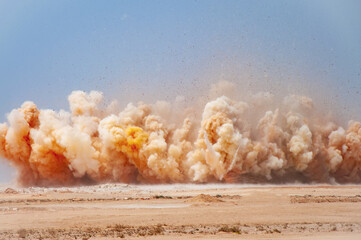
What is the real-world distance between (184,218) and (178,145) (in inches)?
1424

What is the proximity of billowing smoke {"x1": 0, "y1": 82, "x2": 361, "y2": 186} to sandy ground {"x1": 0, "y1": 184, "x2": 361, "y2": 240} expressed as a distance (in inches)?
646

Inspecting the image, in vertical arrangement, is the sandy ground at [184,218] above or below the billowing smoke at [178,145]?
below

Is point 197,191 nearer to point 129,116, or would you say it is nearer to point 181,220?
point 129,116

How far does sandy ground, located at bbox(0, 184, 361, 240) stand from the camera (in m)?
25.9

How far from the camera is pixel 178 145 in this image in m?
68.3

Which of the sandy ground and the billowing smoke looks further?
the billowing smoke

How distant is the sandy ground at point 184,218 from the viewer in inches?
1020

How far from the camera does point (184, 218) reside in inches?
1271

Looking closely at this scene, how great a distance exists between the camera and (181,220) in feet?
103

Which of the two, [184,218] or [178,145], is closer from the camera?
[184,218]

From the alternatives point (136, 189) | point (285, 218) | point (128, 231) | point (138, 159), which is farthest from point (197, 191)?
point (128, 231)

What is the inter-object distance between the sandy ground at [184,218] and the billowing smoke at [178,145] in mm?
16409

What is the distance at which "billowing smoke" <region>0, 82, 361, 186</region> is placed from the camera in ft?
211

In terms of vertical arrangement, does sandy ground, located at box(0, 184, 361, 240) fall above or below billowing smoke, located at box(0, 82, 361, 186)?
below
